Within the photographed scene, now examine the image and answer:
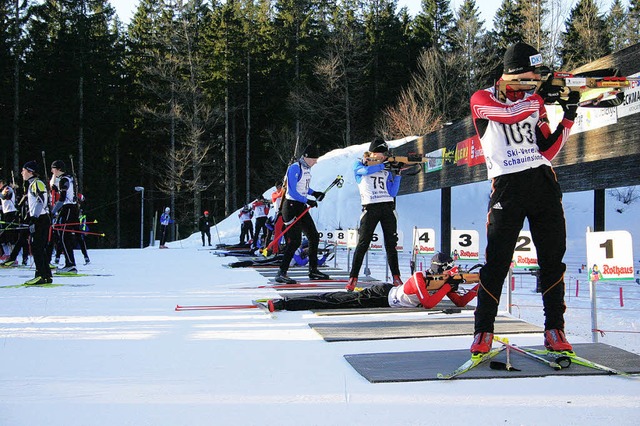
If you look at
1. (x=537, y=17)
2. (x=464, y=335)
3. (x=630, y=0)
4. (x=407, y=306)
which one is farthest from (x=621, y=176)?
(x=630, y=0)

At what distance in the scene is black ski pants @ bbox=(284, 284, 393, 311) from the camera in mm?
5457

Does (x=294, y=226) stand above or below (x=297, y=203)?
below

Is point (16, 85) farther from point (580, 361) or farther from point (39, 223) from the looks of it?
point (580, 361)

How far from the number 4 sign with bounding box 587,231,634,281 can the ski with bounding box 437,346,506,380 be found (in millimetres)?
1315

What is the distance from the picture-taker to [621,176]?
384 inches

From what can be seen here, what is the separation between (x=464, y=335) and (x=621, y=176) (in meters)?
7.19

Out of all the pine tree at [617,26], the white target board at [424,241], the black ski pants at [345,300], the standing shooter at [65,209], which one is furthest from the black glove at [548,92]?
the pine tree at [617,26]

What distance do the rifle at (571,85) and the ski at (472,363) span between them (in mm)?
1497

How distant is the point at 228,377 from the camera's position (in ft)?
9.89

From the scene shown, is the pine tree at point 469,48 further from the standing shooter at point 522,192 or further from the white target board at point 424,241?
the standing shooter at point 522,192

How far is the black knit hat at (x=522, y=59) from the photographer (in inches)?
128

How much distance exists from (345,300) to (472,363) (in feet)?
8.37

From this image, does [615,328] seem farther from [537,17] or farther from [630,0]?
[630,0]

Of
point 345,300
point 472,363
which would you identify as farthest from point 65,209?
point 472,363
